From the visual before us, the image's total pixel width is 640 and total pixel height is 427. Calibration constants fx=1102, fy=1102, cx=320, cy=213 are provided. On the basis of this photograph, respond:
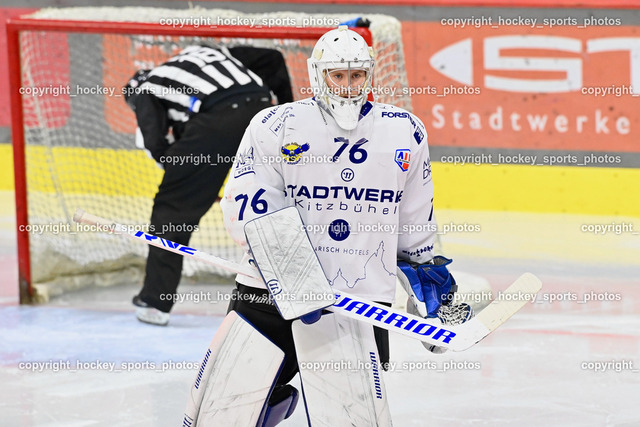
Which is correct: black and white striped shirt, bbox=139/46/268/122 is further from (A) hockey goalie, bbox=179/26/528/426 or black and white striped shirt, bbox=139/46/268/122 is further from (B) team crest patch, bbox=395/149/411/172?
(B) team crest patch, bbox=395/149/411/172

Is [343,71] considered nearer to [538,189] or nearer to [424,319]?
[424,319]

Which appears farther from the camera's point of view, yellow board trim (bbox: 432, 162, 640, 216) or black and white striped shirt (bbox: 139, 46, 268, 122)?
yellow board trim (bbox: 432, 162, 640, 216)

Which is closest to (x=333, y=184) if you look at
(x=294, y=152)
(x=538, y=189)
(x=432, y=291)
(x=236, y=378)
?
(x=294, y=152)

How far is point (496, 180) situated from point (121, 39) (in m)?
2.27

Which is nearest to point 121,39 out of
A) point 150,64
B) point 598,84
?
point 150,64

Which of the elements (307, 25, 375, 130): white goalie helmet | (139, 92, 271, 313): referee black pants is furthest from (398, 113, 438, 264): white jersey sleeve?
(139, 92, 271, 313): referee black pants

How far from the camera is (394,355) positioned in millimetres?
4172

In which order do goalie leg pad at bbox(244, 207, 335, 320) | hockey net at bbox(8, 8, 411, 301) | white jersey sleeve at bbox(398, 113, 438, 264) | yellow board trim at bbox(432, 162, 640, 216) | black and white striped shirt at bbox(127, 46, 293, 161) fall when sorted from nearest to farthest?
goalie leg pad at bbox(244, 207, 335, 320)
white jersey sleeve at bbox(398, 113, 438, 264)
black and white striped shirt at bbox(127, 46, 293, 161)
hockey net at bbox(8, 8, 411, 301)
yellow board trim at bbox(432, 162, 640, 216)

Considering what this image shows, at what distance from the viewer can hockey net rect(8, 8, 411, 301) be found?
497cm

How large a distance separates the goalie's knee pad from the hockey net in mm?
2477

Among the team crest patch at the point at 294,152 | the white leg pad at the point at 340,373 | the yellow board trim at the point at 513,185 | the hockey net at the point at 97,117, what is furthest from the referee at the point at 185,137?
the white leg pad at the point at 340,373

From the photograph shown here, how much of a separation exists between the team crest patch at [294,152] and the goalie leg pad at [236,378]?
1.28 feet

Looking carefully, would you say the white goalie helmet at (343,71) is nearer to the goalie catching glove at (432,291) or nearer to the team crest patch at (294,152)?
the team crest patch at (294,152)

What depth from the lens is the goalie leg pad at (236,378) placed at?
2506mm
